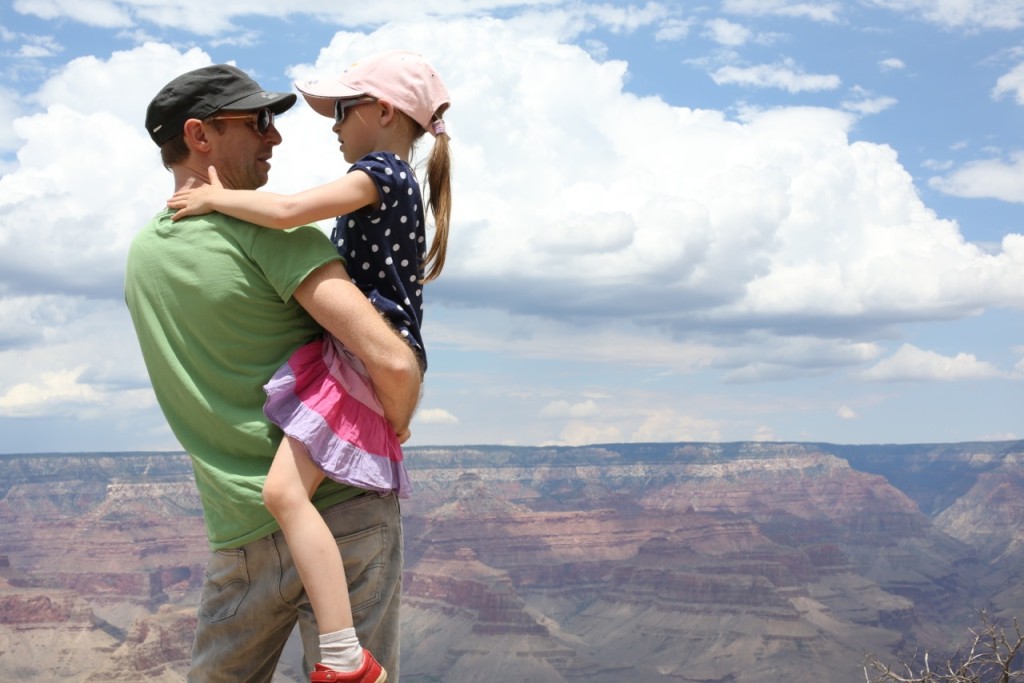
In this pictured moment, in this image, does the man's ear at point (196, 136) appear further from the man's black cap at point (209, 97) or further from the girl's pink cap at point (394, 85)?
the girl's pink cap at point (394, 85)

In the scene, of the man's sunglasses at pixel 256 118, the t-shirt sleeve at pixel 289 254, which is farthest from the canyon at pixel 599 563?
the t-shirt sleeve at pixel 289 254

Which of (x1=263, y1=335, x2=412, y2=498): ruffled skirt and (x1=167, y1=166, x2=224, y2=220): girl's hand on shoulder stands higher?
(x1=167, y1=166, x2=224, y2=220): girl's hand on shoulder

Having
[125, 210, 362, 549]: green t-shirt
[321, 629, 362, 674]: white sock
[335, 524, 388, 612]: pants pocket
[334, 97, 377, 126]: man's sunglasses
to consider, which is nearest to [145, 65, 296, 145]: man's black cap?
[334, 97, 377, 126]: man's sunglasses

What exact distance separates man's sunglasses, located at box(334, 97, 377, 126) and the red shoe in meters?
Answer: 1.35

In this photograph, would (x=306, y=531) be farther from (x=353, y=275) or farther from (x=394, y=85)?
(x=394, y=85)

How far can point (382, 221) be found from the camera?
9.20ft

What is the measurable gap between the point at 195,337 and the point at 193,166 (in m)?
0.48

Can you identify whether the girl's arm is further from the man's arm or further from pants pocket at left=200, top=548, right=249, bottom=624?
pants pocket at left=200, top=548, right=249, bottom=624

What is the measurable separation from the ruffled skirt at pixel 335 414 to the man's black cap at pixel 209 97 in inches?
Answer: 25.1

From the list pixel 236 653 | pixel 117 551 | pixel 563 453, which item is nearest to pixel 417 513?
pixel 563 453

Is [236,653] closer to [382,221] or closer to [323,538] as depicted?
[323,538]

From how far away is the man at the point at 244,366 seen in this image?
2.70 m

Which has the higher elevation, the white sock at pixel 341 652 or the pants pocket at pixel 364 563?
the pants pocket at pixel 364 563

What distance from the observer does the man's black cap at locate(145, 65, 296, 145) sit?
9.47ft
